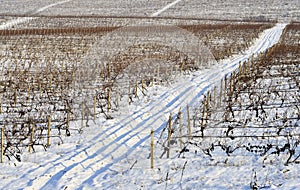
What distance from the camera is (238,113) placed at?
987 cm

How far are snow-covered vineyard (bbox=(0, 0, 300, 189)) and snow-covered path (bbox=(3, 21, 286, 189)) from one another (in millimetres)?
19

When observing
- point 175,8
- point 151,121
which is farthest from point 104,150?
point 175,8

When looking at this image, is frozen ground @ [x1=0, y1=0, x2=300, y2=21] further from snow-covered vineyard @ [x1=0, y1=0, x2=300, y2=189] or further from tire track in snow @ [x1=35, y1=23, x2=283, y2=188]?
tire track in snow @ [x1=35, y1=23, x2=283, y2=188]

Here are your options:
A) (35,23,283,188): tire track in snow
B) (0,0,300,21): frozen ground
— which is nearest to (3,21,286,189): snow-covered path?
(35,23,283,188): tire track in snow

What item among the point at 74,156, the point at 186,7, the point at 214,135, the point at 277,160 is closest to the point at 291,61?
the point at 214,135

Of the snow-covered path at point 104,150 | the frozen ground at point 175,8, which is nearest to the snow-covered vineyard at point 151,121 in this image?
the snow-covered path at point 104,150

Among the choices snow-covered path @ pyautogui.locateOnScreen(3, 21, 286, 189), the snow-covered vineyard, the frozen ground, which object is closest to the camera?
snow-covered path @ pyautogui.locateOnScreen(3, 21, 286, 189)

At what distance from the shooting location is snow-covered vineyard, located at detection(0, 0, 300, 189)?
6.78 metres

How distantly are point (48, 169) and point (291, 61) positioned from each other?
11.9 m

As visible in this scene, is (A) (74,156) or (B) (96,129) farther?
(B) (96,129)

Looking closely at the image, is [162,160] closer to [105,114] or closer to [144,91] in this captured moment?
[105,114]

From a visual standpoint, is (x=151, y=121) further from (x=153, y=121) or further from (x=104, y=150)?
(x=104, y=150)

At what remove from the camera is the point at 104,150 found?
7.97 m

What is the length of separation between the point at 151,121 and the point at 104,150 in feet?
6.88
